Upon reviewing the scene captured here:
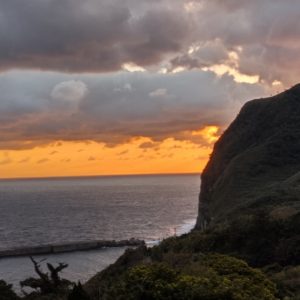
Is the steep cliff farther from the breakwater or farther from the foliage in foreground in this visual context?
the foliage in foreground

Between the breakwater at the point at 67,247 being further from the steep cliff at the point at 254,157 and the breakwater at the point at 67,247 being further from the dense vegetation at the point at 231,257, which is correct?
the dense vegetation at the point at 231,257

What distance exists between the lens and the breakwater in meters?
→ 118

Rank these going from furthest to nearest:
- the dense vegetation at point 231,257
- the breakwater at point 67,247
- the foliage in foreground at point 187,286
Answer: the breakwater at point 67,247, the dense vegetation at point 231,257, the foliage in foreground at point 187,286

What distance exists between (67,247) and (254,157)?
170 feet

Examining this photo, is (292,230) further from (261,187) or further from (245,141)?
(245,141)

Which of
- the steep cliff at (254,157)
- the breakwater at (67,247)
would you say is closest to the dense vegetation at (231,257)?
the steep cliff at (254,157)

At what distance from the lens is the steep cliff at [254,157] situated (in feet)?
375

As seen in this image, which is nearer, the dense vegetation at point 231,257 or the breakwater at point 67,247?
the dense vegetation at point 231,257

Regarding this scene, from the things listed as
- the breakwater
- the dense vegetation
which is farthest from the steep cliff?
the breakwater

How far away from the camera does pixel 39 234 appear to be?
150 m

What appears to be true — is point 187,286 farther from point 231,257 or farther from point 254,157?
point 254,157

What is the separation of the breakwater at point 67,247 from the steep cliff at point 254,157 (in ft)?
64.6

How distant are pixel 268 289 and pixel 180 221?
531ft

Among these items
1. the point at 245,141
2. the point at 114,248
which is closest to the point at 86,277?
the point at 114,248
